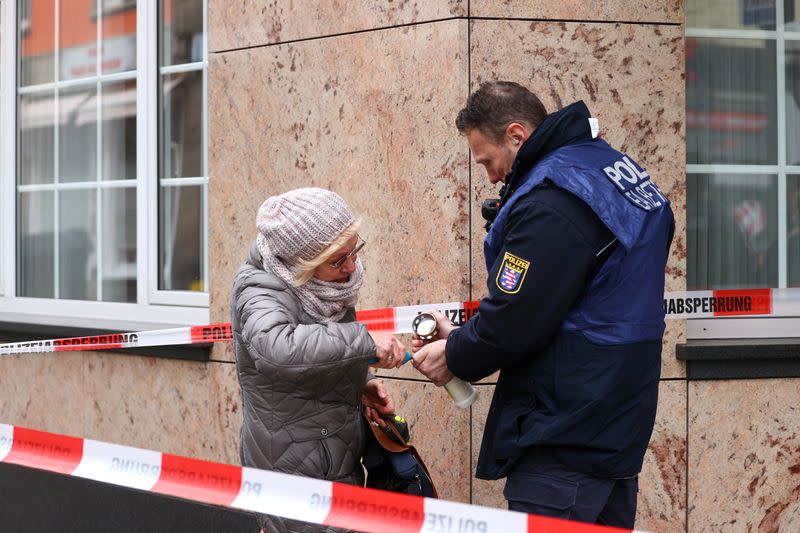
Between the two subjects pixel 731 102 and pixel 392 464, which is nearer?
pixel 392 464

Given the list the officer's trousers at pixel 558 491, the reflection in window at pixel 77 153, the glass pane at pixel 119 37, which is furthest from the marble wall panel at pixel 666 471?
the glass pane at pixel 119 37

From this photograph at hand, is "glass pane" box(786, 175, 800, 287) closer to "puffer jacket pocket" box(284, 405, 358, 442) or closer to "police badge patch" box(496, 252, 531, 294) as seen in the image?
"police badge patch" box(496, 252, 531, 294)

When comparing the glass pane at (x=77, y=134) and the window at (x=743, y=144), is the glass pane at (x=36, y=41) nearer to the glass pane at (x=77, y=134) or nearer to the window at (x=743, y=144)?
the glass pane at (x=77, y=134)

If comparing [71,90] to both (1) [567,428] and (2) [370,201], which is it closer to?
(2) [370,201]

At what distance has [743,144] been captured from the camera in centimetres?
479

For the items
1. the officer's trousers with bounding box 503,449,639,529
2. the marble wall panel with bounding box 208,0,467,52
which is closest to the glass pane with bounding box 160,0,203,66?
the marble wall panel with bounding box 208,0,467,52

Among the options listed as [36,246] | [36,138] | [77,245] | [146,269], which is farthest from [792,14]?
[36,246]

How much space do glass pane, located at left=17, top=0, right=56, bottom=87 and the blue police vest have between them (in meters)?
4.96

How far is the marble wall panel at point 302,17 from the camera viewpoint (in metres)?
4.34

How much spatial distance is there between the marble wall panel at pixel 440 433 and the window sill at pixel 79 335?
1.28 m

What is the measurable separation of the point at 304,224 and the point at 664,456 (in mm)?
2300

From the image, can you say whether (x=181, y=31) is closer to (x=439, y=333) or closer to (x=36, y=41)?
(x=36, y=41)

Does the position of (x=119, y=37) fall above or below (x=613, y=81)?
above

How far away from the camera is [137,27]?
599 cm
